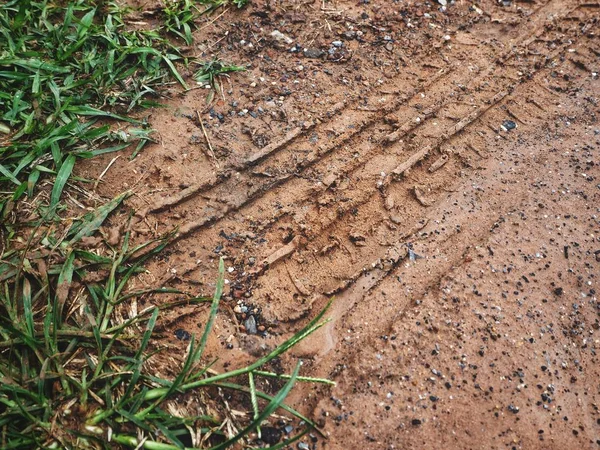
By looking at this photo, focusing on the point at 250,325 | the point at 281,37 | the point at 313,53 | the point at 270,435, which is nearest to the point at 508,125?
the point at 313,53

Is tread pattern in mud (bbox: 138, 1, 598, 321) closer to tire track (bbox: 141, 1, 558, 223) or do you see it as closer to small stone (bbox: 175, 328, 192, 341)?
tire track (bbox: 141, 1, 558, 223)

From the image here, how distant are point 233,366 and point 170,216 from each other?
0.87 metres

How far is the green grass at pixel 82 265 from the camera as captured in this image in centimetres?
198

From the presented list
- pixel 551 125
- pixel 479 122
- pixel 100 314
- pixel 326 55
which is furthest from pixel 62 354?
pixel 551 125

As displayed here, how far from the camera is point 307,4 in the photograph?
3467 mm

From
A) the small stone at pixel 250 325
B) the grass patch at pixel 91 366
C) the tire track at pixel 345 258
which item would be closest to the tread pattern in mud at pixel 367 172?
the tire track at pixel 345 258

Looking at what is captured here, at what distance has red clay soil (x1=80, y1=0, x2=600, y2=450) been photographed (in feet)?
7.20

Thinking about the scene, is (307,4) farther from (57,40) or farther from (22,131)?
(22,131)

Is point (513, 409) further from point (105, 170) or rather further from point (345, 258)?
point (105, 170)

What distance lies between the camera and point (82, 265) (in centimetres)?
235

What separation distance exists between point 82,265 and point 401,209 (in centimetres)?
168

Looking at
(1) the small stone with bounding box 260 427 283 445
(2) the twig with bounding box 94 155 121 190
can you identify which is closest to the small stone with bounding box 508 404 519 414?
(1) the small stone with bounding box 260 427 283 445

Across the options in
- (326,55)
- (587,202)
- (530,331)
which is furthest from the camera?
(326,55)

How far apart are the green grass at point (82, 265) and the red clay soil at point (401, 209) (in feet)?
0.42
